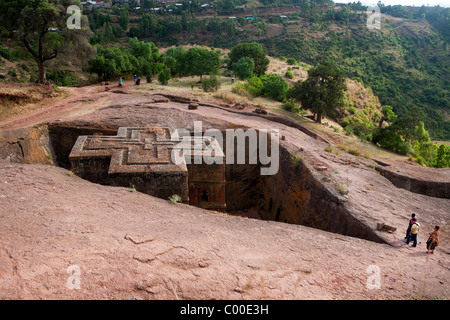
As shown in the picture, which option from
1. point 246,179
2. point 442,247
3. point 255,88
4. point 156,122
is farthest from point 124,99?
point 442,247

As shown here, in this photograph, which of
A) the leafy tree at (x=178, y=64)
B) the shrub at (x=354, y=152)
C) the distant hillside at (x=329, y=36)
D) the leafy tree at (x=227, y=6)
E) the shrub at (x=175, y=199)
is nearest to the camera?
the shrub at (x=175, y=199)

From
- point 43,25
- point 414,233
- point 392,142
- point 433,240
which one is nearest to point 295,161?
point 414,233

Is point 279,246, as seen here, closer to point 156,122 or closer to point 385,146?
point 156,122

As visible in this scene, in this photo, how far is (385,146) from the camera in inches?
674

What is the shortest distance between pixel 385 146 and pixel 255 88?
10544mm

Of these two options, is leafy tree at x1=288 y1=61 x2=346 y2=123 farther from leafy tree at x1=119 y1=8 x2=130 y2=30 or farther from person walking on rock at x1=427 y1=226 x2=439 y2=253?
leafy tree at x1=119 y1=8 x2=130 y2=30

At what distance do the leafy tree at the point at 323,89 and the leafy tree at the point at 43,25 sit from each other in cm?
1428

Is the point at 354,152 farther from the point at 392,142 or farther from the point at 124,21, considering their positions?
the point at 124,21

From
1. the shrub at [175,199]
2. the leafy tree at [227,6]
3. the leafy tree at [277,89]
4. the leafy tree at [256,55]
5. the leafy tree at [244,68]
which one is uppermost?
the leafy tree at [227,6]

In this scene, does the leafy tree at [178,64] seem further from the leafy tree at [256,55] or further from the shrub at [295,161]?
the shrub at [295,161]

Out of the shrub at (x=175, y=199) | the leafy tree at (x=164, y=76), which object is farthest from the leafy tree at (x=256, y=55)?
the shrub at (x=175, y=199)

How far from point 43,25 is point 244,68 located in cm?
1550

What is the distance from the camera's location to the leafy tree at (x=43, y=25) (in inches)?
668
